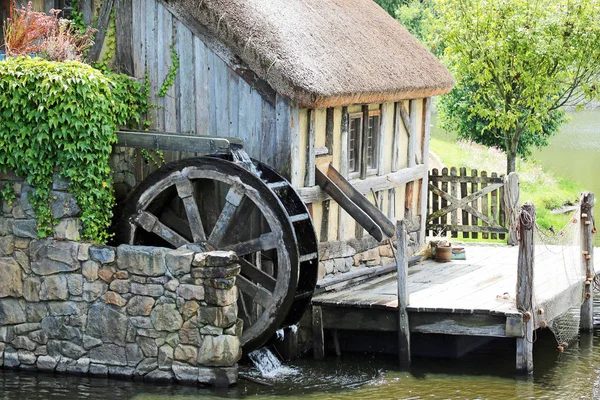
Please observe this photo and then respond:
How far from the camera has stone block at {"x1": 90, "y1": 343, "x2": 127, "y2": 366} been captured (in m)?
12.9

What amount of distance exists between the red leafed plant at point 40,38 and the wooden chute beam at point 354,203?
3306 mm

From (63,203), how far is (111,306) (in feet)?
4.21

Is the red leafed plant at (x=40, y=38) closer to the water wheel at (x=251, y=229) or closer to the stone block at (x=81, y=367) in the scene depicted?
the water wheel at (x=251, y=229)

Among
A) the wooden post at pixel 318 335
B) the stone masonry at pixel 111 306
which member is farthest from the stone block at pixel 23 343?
the wooden post at pixel 318 335

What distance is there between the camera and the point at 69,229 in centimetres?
1314

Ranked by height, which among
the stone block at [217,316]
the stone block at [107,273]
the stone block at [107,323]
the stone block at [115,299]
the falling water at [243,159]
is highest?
the falling water at [243,159]

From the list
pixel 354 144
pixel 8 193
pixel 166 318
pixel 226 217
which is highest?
pixel 354 144

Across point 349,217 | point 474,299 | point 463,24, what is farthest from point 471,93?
point 474,299

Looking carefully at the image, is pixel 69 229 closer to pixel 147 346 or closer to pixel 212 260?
pixel 147 346

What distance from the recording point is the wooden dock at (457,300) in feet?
42.8

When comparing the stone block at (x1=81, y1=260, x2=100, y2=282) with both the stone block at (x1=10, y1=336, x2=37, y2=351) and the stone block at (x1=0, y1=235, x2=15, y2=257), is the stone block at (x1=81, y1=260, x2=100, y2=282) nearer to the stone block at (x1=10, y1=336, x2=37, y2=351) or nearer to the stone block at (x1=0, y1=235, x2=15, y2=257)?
the stone block at (x1=0, y1=235, x2=15, y2=257)

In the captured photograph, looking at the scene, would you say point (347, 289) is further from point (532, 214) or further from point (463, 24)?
point (463, 24)

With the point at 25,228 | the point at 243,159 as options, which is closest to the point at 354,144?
the point at 243,159

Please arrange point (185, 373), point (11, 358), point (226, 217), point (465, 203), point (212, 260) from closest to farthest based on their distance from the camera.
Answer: point (212, 260) → point (185, 373) → point (226, 217) → point (11, 358) → point (465, 203)
